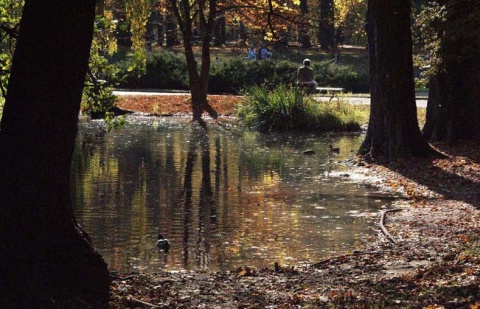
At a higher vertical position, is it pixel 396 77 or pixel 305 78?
pixel 396 77

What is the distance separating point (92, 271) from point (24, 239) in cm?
62

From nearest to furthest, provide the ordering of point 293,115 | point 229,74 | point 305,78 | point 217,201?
1. point 217,201
2. point 293,115
3. point 305,78
4. point 229,74

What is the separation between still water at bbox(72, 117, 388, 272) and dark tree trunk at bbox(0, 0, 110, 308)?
9.50 ft

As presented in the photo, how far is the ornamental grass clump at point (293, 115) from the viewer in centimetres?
2891

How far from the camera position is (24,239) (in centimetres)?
773

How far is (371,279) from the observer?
30.4ft

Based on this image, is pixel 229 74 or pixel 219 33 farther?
pixel 219 33

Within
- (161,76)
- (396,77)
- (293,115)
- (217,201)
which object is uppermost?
(396,77)

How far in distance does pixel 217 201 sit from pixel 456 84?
7748 millimetres

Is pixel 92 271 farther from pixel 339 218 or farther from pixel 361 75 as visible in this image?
pixel 361 75

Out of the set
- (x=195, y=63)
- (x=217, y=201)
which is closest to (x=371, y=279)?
(x=217, y=201)

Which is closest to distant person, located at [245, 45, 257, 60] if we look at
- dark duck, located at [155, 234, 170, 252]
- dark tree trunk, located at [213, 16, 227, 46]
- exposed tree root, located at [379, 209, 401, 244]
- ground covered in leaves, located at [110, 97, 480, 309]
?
dark tree trunk, located at [213, 16, 227, 46]

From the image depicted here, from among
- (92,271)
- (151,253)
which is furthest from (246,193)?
(92,271)

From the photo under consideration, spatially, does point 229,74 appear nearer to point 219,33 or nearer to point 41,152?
point 219,33
